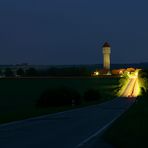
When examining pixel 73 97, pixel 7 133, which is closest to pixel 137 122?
pixel 7 133

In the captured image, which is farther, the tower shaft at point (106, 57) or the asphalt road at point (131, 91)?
the tower shaft at point (106, 57)

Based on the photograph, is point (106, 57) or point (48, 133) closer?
point (48, 133)

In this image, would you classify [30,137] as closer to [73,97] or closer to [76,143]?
[76,143]

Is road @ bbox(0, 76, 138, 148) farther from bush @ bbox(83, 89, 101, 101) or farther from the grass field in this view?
bush @ bbox(83, 89, 101, 101)

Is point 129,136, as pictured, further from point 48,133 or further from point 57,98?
point 57,98

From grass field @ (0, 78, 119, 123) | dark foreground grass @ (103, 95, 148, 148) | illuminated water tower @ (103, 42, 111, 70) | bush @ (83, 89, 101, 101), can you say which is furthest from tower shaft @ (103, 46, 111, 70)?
dark foreground grass @ (103, 95, 148, 148)

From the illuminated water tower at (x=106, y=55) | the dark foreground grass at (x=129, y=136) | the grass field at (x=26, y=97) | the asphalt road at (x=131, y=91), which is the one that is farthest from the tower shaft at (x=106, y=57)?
the dark foreground grass at (x=129, y=136)

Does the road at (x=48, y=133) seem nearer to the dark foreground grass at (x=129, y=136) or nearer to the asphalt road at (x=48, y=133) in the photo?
the asphalt road at (x=48, y=133)

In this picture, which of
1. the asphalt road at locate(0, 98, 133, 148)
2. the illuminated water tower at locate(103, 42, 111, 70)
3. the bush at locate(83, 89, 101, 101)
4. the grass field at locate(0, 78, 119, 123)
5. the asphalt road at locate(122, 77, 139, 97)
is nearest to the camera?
the asphalt road at locate(0, 98, 133, 148)

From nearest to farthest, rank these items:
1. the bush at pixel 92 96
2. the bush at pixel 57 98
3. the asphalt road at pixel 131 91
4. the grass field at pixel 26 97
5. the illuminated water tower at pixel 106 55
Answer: the grass field at pixel 26 97
the bush at pixel 57 98
the bush at pixel 92 96
the asphalt road at pixel 131 91
the illuminated water tower at pixel 106 55

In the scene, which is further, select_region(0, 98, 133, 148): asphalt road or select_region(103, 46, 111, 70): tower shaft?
select_region(103, 46, 111, 70): tower shaft

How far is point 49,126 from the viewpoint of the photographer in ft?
72.6

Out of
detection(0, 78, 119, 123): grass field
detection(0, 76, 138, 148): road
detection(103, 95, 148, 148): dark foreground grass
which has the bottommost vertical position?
detection(0, 78, 119, 123): grass field

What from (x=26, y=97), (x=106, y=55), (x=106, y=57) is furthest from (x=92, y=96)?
(x=106, y=55)
